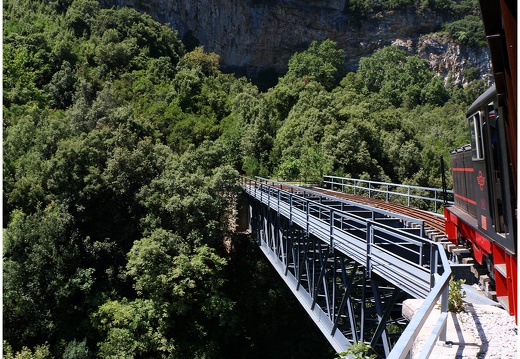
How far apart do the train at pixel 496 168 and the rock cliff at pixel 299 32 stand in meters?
65.5

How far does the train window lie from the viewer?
814 centimetres

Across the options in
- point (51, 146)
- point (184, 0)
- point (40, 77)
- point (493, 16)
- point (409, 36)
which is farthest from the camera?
point (409, 36)

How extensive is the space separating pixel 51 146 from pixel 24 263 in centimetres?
644

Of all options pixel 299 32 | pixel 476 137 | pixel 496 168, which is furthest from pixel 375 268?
pixel 299 32

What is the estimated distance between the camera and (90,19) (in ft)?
174

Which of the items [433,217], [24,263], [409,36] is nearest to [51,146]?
[24,263]

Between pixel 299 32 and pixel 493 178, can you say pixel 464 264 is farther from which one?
pixel 299 32

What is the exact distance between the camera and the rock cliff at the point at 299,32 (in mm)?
74013

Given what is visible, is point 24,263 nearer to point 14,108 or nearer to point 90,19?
point 14,108

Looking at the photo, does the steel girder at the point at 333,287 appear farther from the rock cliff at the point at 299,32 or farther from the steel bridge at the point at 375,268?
the rock cliff at the point at 299,32

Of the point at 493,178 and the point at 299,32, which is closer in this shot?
the point at 493,178

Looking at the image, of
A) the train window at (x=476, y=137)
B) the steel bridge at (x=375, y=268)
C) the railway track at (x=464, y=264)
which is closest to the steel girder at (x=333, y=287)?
the steel bridge at (x=375, y=268)

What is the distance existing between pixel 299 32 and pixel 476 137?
76.2 m

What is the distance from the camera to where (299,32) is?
266ft
